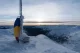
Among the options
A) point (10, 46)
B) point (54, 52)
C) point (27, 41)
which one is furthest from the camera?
point (27, 41)

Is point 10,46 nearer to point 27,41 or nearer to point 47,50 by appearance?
point 27,41

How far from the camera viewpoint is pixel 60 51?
11.9 m

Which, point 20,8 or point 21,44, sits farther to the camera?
point 20,8

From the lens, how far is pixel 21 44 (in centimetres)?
1388

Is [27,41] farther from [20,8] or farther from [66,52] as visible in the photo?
[66,52]

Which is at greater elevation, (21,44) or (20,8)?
(20,8)

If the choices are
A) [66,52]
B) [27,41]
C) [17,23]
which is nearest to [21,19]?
[17,23]

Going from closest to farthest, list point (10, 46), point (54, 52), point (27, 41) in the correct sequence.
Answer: point (54, 52)
point (10, 46)
point (27, 41)

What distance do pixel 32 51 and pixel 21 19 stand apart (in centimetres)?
335

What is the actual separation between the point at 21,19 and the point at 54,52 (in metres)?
4.09

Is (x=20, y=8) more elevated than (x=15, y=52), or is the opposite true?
(x=20, y=8)

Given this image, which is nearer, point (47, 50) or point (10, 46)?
point (47, 50)

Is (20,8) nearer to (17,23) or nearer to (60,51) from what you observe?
(17,23)

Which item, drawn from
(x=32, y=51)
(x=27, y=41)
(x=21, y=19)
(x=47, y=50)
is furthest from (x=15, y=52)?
(x=21, y=19)
